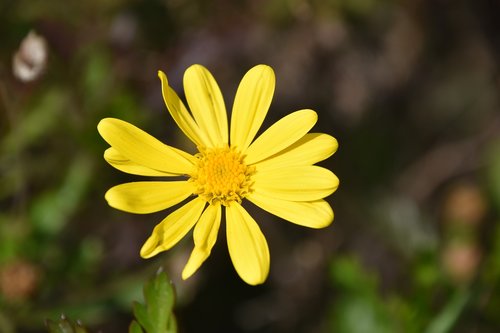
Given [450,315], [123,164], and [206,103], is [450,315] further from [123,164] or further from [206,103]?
[123,164]

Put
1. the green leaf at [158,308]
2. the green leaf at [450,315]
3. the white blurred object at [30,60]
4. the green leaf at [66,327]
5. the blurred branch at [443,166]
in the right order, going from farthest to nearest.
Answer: the blurred branch at [443,166]
the white blurred object at [30,60]
the green leaf at [450,315]
the green leaf at [158,308]
the green leaf at [66,327]

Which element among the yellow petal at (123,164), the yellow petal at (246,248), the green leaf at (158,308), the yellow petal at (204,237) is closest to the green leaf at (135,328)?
the green leaf at (158,308)

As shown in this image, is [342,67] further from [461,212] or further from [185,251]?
[185,251]

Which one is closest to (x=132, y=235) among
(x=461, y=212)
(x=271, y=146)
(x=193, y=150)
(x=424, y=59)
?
(x=193, y=150)

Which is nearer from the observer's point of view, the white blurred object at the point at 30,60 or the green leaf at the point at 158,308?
the green leaf at the point at 158,308

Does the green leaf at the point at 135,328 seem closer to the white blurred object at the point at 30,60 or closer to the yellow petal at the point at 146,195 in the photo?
the yellow petal at the point at 146,195

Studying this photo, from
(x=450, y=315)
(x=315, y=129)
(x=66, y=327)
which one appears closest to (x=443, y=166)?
(x=315, y=129)

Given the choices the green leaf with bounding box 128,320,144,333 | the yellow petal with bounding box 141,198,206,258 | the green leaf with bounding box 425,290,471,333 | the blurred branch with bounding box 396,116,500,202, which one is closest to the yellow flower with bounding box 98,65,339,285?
the yellow petal with bounding box 141,198,206,258
